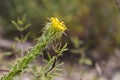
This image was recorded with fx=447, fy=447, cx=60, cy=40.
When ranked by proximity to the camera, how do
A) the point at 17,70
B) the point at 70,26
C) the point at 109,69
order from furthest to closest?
the point at 70,26, the point at 109,69, the point at 17,70

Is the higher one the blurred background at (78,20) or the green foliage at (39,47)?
the blurred background at (78,20)

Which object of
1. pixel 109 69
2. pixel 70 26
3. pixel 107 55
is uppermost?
pixel 70 26

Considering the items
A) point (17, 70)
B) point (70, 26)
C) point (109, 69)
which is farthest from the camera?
point (70, 26)

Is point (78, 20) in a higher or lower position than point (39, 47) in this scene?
higher

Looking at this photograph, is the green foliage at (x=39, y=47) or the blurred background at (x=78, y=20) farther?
the blurred background at (x=78, y=20)

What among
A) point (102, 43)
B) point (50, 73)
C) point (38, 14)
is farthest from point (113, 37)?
point (50, 73)

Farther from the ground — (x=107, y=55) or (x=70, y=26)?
(x=70, y=26)

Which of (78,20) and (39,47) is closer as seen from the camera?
(39,47)

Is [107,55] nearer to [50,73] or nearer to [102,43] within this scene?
[102,43]

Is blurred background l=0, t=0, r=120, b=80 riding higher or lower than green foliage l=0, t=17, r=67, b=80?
higher

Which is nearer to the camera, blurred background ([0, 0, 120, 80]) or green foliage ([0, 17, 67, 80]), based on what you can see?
green foliage ([0, 17, 67, 80])

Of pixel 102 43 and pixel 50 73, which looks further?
pixel 102 43
